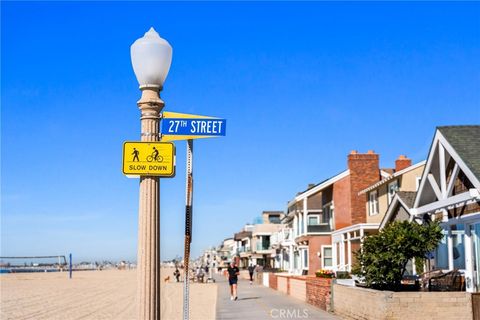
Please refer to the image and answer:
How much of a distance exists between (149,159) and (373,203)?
3099cm

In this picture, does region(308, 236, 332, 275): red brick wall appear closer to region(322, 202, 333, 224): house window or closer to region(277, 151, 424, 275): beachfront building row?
region(277, 151, 424, 275): beachfront building row

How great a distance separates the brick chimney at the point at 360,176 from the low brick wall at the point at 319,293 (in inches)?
674

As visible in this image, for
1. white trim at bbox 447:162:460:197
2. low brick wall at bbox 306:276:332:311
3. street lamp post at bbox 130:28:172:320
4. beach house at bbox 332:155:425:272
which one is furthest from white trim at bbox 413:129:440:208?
street lamp post at bbox 130:28:172:320

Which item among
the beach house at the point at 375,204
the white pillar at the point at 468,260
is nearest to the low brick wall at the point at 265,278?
the beach house at the point at 375,204

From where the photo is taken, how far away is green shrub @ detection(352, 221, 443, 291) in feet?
52.3

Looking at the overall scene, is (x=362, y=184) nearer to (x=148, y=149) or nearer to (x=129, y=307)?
(x=129, y=307)

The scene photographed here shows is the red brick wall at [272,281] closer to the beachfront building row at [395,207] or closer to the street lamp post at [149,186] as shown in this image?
the beachfront building row at [395,207]

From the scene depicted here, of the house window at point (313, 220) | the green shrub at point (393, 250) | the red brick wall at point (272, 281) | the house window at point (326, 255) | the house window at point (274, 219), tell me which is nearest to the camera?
the green shrub at point (393, 250)

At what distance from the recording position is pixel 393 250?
16.1 meters

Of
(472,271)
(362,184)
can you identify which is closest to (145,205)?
(472,271)

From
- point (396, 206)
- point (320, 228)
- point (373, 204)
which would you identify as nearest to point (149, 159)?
point (396, 206)

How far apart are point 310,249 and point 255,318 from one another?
2541 centimetres

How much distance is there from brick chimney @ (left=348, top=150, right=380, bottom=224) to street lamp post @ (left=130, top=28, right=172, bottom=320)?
33.7 m

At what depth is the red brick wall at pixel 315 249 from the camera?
42.2 metres
